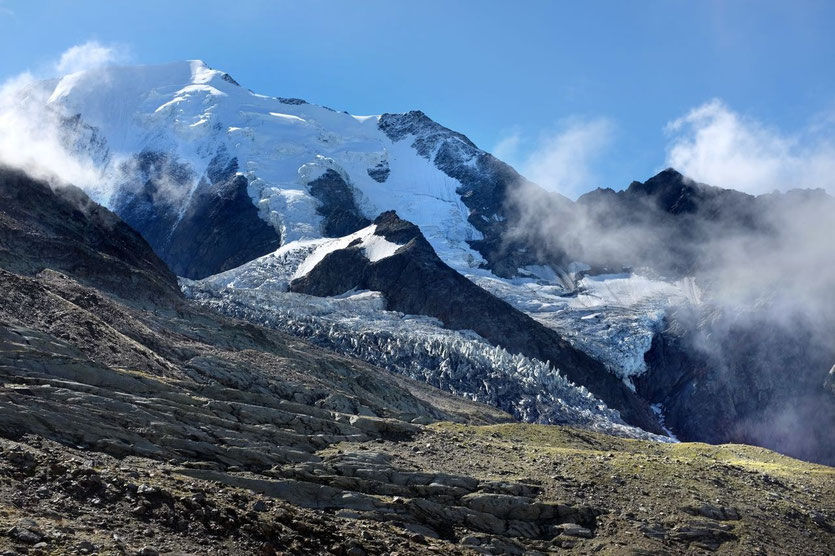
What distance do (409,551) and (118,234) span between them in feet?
439

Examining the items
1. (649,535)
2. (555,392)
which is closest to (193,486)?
(649,535)

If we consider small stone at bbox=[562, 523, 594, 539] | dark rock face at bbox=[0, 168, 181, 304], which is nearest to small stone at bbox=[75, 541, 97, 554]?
small stone at bbox=[562, 523, 594, 539]

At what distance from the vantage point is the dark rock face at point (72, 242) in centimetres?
11788

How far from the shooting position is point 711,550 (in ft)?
136

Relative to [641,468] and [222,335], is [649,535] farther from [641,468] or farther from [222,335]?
[222,335]

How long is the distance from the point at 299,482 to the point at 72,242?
98.2m

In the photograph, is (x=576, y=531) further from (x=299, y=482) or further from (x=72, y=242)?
(x=72, y=242)

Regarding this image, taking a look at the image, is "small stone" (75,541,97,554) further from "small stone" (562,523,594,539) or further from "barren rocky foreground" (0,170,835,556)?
"small stone" (562,523,594,539)

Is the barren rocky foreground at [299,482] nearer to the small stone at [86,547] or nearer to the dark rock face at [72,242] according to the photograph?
the small stone at [86,547]

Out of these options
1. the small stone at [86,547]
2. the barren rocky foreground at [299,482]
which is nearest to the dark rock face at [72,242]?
the barren rocky foreground at [299,482]

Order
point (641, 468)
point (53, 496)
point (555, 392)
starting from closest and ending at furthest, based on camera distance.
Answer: point (53, 496)
point (641, 468)
point (555, 392)

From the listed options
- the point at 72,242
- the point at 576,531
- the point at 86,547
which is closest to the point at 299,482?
the point at 576,531

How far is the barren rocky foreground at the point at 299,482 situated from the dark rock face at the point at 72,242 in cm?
5179

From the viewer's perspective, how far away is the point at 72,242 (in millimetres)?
126562
